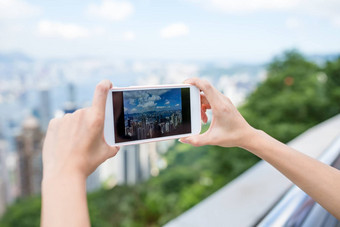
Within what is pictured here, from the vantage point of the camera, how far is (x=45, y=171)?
276 millimetres

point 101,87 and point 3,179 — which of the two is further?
point 3,179

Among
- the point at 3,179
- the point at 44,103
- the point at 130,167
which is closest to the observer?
the point at 3,179

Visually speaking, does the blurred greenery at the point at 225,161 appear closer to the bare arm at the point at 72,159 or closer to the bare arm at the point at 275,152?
the bare arm at the point at 275,152

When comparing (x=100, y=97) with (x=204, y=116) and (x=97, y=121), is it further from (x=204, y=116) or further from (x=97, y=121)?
(x=204, y=116)

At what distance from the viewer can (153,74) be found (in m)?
15.4

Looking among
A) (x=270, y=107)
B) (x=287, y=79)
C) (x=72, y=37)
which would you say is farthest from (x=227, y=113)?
(x=72, y=37)

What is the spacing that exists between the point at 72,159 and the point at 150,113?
0.19m

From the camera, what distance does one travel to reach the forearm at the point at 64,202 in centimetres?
25

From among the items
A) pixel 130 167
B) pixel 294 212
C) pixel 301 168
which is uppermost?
pixel 301 168

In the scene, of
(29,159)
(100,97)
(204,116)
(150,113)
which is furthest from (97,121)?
(29,159)

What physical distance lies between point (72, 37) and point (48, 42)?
4.80 feet

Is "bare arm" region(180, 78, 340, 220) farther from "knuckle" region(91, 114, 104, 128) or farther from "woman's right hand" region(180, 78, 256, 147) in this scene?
"knuckle" region(91, 114, 104, 128)

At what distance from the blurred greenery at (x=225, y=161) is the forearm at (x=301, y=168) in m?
9.70

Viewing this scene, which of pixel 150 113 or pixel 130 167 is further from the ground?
pixel 150 113
